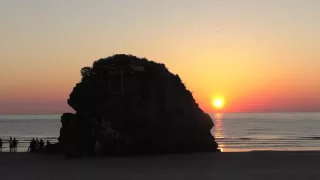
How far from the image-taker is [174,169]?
965 inches

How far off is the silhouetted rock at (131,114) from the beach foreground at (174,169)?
4069 millimetres

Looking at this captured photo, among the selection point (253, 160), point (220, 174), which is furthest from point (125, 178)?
point (253, 160)

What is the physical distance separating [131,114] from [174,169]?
36.0 feet

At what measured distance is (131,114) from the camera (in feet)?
114

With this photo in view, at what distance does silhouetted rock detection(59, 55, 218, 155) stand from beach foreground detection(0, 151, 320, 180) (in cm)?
407

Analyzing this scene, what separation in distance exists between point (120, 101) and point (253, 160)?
40.1ft

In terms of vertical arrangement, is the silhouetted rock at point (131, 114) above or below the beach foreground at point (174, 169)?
above

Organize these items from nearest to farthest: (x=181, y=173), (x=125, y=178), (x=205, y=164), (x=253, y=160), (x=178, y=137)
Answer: (x=125, y=178) < (x=181, y=173) < (x=205, y=164) < (x=253, y=160) < (x=178, y=137)

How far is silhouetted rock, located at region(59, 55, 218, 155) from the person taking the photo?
34250 mm

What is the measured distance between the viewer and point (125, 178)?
2073 cm

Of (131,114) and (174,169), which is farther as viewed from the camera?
(131,114)

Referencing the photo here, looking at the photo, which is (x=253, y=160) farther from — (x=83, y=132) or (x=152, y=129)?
(x=83, y=132)

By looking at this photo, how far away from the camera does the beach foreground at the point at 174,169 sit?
70.2 ft

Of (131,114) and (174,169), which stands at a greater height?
(131,114)
